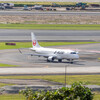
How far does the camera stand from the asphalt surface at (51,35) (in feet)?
332

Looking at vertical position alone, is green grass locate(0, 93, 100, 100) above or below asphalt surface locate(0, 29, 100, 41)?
above

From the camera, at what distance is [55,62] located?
220ft

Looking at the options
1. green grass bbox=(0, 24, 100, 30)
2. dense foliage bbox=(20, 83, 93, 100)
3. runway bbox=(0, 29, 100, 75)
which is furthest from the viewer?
green grass bbox=(0, 24, 100, 30)

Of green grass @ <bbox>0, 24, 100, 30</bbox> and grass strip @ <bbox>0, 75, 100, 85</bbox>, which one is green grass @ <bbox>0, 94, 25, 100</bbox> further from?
green grass @ <bbox>0, 24, 100, 30</bbox>

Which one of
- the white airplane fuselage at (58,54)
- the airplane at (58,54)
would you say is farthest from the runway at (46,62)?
the white airplane fuselage at (58,54)

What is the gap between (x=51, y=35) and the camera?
4247 inches

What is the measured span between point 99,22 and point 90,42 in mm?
49949

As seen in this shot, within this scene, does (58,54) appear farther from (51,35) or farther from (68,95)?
(68,95)

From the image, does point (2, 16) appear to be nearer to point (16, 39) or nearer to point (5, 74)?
point (16, 39)

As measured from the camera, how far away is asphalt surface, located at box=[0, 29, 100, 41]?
101 metres

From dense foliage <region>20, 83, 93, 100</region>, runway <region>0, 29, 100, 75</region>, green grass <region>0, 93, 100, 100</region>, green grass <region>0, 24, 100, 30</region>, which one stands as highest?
dense foliage <region>20, 83, 93, 100</region>

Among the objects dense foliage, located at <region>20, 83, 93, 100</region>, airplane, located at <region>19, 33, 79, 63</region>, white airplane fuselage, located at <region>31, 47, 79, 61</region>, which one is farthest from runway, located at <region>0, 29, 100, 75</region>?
dense foliage, located at <region>20, 83, 93, 100</region>

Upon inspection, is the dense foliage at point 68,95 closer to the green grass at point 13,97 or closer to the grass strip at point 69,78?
the green grass at point 13,97

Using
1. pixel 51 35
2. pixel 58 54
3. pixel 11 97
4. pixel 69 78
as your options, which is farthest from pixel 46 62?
pixel 51 35
